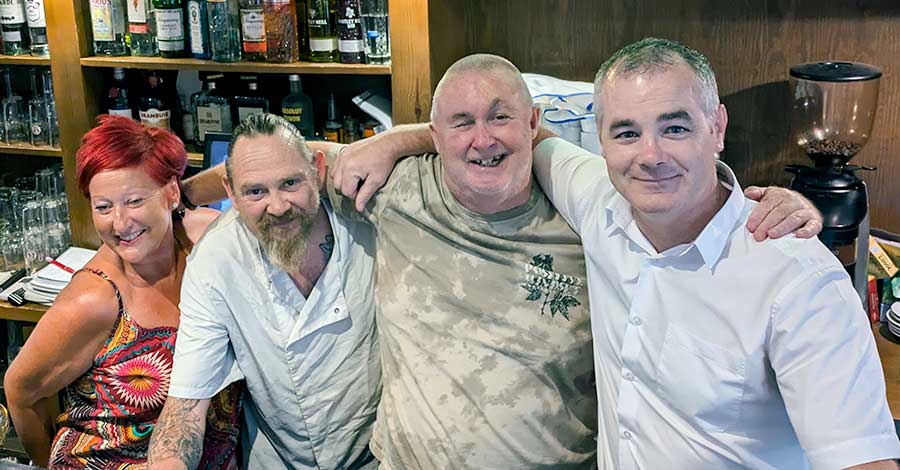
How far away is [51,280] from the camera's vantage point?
9.05ft

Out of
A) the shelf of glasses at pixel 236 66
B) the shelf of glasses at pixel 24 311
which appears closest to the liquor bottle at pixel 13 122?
the shelf of glasses at pixel 236 66

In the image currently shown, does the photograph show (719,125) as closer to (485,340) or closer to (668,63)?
(668,63)

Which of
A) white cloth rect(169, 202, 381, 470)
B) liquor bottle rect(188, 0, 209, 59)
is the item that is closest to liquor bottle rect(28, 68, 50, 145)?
liquor bottle rect(188, 0, 209, 59)

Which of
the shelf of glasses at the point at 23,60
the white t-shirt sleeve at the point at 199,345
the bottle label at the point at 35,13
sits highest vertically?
the bottle label at the point at 35,13

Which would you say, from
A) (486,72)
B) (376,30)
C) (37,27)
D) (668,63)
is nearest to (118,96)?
(37,27)

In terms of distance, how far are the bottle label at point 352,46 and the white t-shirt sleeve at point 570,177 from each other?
2.64ft

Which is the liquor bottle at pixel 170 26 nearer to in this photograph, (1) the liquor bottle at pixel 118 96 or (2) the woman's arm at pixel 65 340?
(1) the liquor bottle at pixel 118 96

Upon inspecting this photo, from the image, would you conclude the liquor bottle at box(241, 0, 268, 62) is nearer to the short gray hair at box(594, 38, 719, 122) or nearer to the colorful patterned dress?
the colorful patterned dress

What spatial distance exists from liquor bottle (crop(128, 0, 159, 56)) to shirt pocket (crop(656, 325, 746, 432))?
192 cm

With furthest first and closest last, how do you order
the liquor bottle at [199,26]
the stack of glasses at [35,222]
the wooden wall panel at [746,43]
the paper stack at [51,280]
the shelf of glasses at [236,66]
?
the stack of glasses at [35,222] → the paper stack at [51,280] → the liquor bottle at [199,26] → the shelf of glasses at [236,66] → the wooden wall panel at [746,43]

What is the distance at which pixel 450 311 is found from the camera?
69.6 inches

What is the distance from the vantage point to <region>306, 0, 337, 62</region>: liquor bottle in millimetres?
2518

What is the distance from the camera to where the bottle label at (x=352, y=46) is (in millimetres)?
2504

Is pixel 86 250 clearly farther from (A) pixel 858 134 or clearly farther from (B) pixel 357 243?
(A) pixel 858 134
